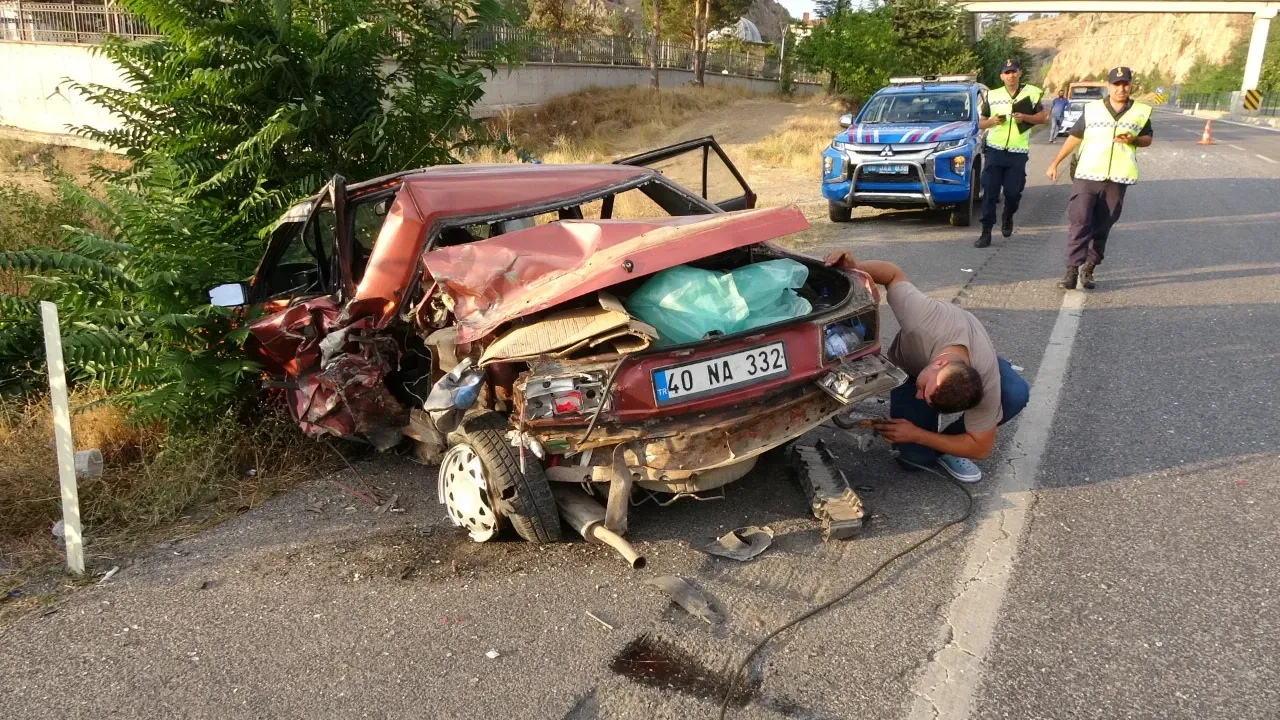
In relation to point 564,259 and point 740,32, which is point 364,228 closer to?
point 564,259

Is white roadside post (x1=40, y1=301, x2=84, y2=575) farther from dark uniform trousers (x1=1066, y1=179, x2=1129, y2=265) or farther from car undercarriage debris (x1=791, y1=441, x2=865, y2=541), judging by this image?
dark uniform trousers (x1=1066, y1=179, x2=1129, y2=265)

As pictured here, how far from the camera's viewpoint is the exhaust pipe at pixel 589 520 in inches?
124

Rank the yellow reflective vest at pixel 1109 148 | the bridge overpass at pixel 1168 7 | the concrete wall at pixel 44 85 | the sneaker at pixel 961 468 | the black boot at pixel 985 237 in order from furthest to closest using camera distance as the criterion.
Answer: the bridge overpass at pixel 1168 7, the concrete wall at pixel 44 85, the black boot at pixel 985 237, the yellow reflective vest at pixel 1109 148, the sneaker at pixel 961 468

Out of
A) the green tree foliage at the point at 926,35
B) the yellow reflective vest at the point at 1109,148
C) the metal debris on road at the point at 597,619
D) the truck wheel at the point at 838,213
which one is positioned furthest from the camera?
the green tree foliage at the point at 926,35

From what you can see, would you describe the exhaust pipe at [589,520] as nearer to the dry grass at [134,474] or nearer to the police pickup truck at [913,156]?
the dry grass at [134,474]

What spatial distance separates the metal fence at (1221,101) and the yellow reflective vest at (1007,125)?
48.0m

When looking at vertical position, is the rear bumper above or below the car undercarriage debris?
above

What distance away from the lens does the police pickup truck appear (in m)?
A: 10.4

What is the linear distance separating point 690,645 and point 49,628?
222 centimetres

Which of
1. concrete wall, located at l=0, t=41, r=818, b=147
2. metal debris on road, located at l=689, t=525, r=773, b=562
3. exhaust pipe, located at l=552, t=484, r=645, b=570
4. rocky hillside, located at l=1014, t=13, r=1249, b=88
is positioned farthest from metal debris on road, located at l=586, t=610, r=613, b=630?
rocky hillside, located at l=1014, t=13, r=1249, b=88

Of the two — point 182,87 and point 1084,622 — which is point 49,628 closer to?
point 1084,622

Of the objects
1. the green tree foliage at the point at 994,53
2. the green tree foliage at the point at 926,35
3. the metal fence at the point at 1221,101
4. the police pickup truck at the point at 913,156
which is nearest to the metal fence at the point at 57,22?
the police pickup truck at the point at 913,156

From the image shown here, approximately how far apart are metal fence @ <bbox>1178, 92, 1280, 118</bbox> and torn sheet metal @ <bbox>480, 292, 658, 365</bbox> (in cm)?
5586

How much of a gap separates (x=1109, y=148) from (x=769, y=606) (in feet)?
18.9
